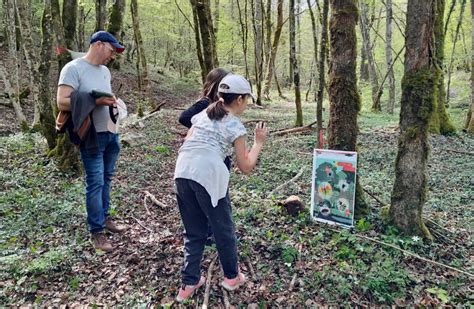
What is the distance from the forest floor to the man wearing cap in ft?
1.49

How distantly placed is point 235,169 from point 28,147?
473 centimetres

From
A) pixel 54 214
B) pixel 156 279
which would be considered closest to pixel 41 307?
pixel 156 279

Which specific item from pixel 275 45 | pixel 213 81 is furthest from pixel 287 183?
pixel 275 45

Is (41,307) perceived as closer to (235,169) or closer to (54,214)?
(54,214)

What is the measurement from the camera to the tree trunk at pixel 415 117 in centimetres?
358

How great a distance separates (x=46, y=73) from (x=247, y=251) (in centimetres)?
528

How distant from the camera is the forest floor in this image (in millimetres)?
3234

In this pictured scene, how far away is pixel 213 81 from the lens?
364 cm

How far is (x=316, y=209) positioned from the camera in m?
4.32

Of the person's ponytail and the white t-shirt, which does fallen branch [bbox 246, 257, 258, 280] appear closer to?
the white t-shirt

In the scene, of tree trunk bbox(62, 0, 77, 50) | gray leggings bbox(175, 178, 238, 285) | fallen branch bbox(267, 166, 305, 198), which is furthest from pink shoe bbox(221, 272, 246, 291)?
tree trunk bbox(62, 0, 77, 50)

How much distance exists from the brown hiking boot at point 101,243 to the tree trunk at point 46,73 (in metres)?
3.59

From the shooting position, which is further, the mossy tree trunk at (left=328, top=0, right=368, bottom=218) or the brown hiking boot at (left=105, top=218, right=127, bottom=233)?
the brown hiking boot at (left=105, top=218, right=127, bottom=233)

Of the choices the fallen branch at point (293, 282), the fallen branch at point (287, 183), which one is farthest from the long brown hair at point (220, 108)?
the fallen branch at point (287, 183)
